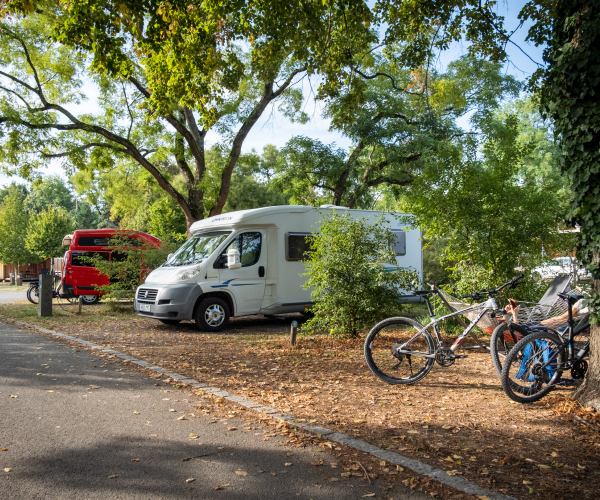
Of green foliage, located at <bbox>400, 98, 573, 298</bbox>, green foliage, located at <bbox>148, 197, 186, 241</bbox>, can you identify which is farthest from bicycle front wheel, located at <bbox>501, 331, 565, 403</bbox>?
green foliage, located at <bbox>148, 197, 186, 241</bbox>

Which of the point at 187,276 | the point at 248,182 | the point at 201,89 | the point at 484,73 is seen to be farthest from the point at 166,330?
the point at 248,182

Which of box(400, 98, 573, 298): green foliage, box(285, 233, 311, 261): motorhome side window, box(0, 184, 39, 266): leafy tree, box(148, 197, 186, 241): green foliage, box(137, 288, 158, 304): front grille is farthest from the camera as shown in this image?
box(0, 184, 39, 266): leafy tree

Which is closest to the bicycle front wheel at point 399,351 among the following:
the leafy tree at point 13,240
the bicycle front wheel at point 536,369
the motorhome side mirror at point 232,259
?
the bicycle front wheel at point 536,369

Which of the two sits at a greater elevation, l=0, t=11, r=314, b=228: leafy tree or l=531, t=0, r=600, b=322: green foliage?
l=0, t=11, r=314, b=228: leafy tree

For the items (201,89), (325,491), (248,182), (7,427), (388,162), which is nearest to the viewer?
(325,491)

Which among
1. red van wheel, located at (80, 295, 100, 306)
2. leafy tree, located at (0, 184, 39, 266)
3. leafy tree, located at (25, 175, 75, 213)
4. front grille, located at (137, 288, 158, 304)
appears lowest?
red van wheel, located at (80, 295, 100, 306)

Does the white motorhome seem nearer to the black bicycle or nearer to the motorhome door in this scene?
the motorhome door

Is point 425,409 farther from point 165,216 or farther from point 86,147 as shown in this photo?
point 165,216

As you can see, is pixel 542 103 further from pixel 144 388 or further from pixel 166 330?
pixel 166 330

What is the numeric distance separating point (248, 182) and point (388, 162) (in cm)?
1785

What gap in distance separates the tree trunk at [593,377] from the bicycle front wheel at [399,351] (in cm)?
154

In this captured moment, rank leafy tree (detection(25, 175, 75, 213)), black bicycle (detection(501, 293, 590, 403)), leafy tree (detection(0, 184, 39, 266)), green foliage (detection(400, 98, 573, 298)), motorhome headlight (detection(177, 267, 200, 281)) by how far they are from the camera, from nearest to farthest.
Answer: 1. black bicycle (detection(501, 293, 590, 403))
2. green foliage (detection(400, 98, 573, 298))
3. motorhome headlight (detection(177, 267, 200, 281))
4. leafy tree (detection(0, 184, 39, 266))
5. leafy tree (detection(25, 175, 75, 213))

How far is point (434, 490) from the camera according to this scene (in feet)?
10.7

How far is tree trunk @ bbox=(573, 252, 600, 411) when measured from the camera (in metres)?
4.73
